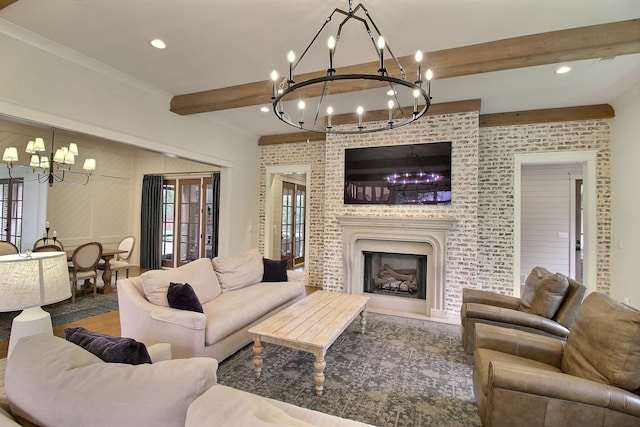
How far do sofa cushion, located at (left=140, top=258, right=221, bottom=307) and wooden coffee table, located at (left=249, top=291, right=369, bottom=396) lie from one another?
896 mm

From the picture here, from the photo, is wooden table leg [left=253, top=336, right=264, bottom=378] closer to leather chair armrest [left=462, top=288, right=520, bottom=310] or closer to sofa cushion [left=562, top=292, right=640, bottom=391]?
sofa cushion [left=562, top=292, right=640, bottom=391]

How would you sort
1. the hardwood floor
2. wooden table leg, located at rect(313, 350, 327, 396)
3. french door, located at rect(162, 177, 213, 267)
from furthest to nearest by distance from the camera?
french door, located at rect(162, 177, 213, 267) → the hardwood floor → wooden table leg, located at rect(313, 350, 327, 396)

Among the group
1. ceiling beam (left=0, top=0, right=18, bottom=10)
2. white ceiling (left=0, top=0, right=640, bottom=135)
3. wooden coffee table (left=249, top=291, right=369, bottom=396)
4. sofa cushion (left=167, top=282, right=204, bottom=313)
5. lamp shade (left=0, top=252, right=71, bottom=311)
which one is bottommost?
wooden coffee table (left=249, top=291, right=369, bottom=396)

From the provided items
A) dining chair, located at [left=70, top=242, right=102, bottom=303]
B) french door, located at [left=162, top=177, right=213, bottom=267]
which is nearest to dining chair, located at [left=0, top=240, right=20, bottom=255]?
dining chair, located at [left=70, top=242, right=102, bottom=303]

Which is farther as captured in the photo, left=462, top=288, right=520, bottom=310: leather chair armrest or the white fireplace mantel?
the white fireplace mantel

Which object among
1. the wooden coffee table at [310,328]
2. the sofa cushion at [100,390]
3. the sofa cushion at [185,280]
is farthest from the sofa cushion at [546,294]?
the sofa cushion at [185,280]

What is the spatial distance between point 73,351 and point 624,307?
2.84 meters

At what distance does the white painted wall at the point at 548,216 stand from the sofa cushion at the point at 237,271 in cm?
551

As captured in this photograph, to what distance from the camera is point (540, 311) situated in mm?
2939

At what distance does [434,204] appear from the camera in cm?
470

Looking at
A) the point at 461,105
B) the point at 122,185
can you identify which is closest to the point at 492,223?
the point at 461,105

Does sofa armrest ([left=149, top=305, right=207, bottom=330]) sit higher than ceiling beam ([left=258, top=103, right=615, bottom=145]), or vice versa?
ceiling beam ([left=258, top=103, right=615, bottom=145])

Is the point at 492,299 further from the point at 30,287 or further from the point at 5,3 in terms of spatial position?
the point at 5,3

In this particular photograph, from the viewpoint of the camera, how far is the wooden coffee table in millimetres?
2466
